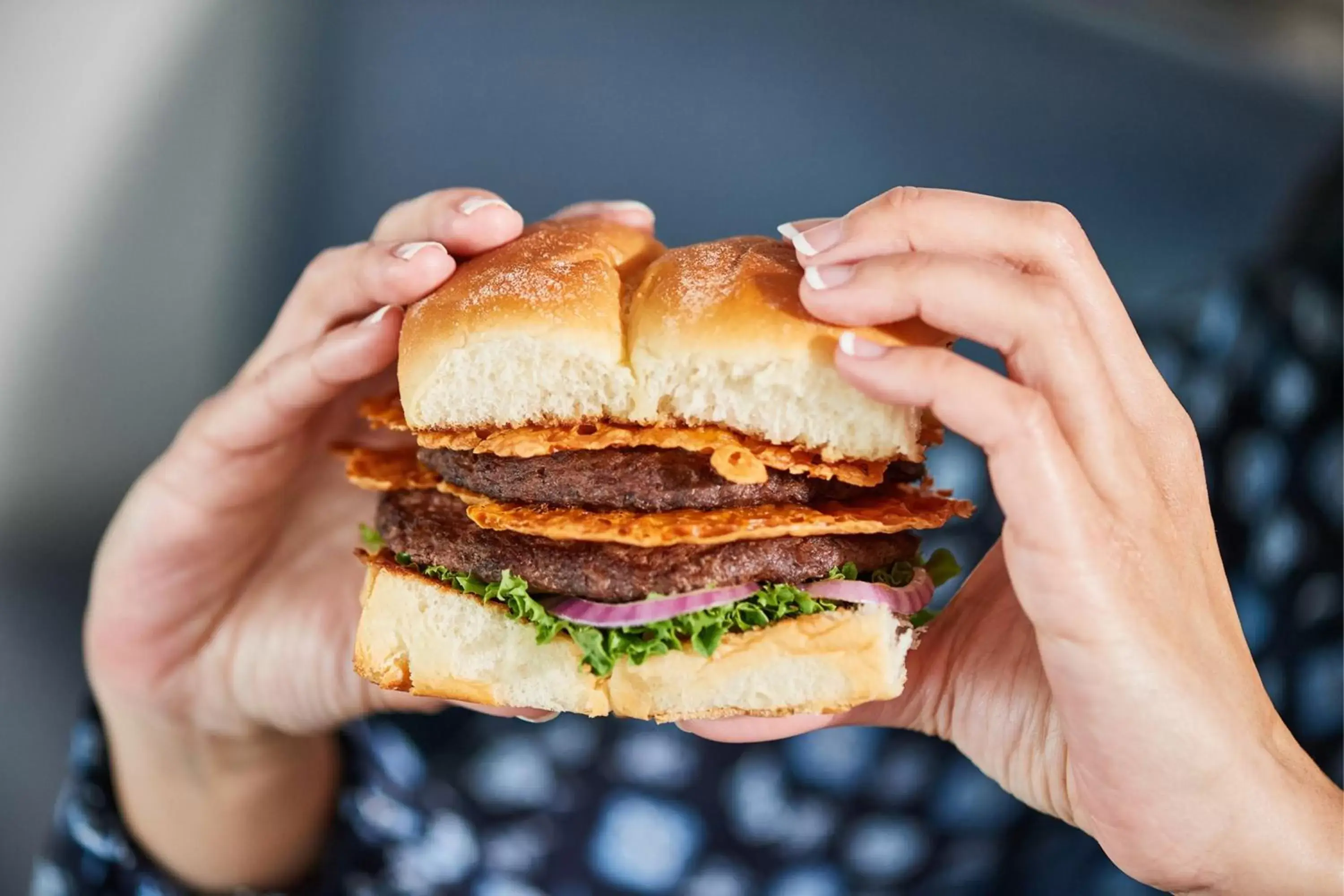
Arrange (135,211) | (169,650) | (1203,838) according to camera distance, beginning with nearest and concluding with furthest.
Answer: (1203,838) < (169,650) < (135,211)

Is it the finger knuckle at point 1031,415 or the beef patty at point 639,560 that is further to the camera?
the beef patty at point 639,560

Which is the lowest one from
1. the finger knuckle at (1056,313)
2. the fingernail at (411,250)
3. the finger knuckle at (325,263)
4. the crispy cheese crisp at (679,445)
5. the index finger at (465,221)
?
the crispy cheese crisp at (679,445)

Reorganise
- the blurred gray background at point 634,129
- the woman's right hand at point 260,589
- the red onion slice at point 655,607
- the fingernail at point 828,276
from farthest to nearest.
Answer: the blurred gray background at point 634,129 → the woman's right hand at point 260,589 → the red onion slice at point 655,607 → the fingernail at point 828,276

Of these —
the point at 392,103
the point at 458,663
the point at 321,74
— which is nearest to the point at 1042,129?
the point at 392,103

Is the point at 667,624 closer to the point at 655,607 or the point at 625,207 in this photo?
the point at 655,607

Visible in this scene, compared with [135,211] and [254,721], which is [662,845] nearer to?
[254,721]

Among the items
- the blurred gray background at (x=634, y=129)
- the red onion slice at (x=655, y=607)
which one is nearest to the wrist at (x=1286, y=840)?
the red onion slice at (x=655, y=607)

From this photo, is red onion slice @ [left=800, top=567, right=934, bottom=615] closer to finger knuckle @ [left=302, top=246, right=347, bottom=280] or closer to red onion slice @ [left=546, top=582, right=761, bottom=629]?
red onion slice @ [left=546, top=582, right=761, bottom=629]

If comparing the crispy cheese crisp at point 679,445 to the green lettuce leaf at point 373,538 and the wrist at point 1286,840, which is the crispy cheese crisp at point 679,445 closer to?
the green lettuce leaf at point 373,538
